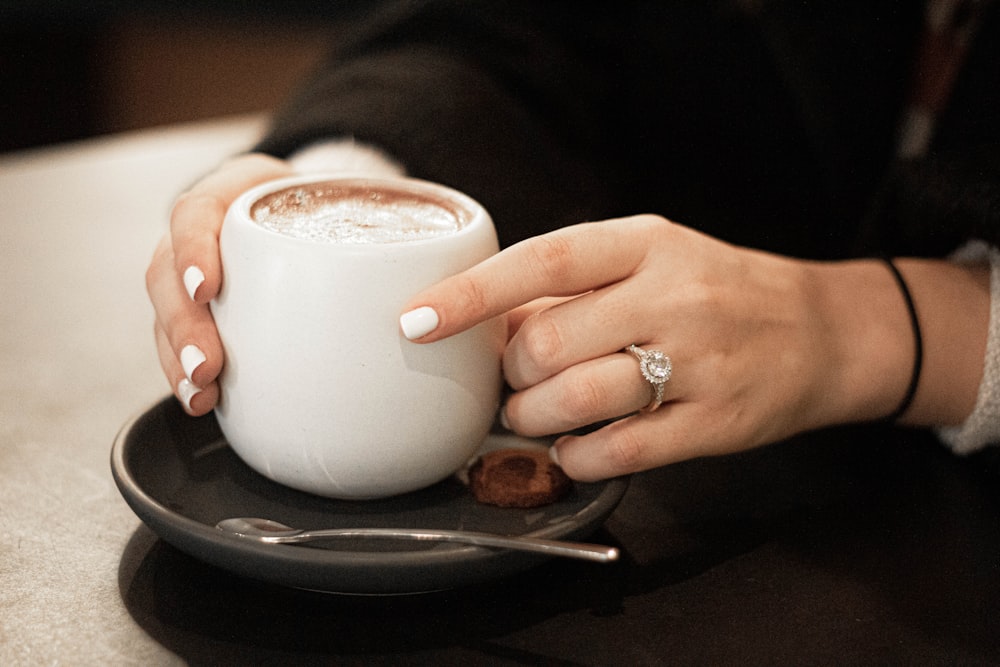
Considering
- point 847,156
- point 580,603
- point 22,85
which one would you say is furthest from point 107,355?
point 22,85

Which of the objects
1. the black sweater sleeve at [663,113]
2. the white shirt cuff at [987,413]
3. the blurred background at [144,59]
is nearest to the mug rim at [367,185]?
the black sweater sleeve at [663,113]

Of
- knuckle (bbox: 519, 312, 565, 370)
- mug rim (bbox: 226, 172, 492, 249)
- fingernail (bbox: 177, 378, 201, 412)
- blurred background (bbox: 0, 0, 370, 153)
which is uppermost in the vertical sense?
mug rim (bbox: 226, 172, 492, 249)

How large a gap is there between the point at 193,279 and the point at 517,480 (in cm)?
20

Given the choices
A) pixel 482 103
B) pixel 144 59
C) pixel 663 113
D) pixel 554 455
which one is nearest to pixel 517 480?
pixel 554 455

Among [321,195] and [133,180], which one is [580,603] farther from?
[133,180]

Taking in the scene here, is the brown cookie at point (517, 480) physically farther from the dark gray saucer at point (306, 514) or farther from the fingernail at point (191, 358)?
the fingernail at point (191, 358)

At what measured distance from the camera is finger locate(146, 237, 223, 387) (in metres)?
0.47

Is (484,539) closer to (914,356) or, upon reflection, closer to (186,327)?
(186,327)

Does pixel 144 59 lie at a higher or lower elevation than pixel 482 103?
lower

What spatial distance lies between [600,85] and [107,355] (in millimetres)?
666

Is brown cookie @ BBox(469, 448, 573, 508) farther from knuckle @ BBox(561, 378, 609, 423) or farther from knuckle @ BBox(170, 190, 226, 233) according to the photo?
knuckle @ BBox(170, 190, 226, 233)

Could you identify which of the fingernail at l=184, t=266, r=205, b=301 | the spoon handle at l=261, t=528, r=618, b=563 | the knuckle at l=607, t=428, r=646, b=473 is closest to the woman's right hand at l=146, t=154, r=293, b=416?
the fingernail at l=184, t=266, r=205, b=301

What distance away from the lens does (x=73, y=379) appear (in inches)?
26.5

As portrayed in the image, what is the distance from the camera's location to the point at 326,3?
2820 mm
